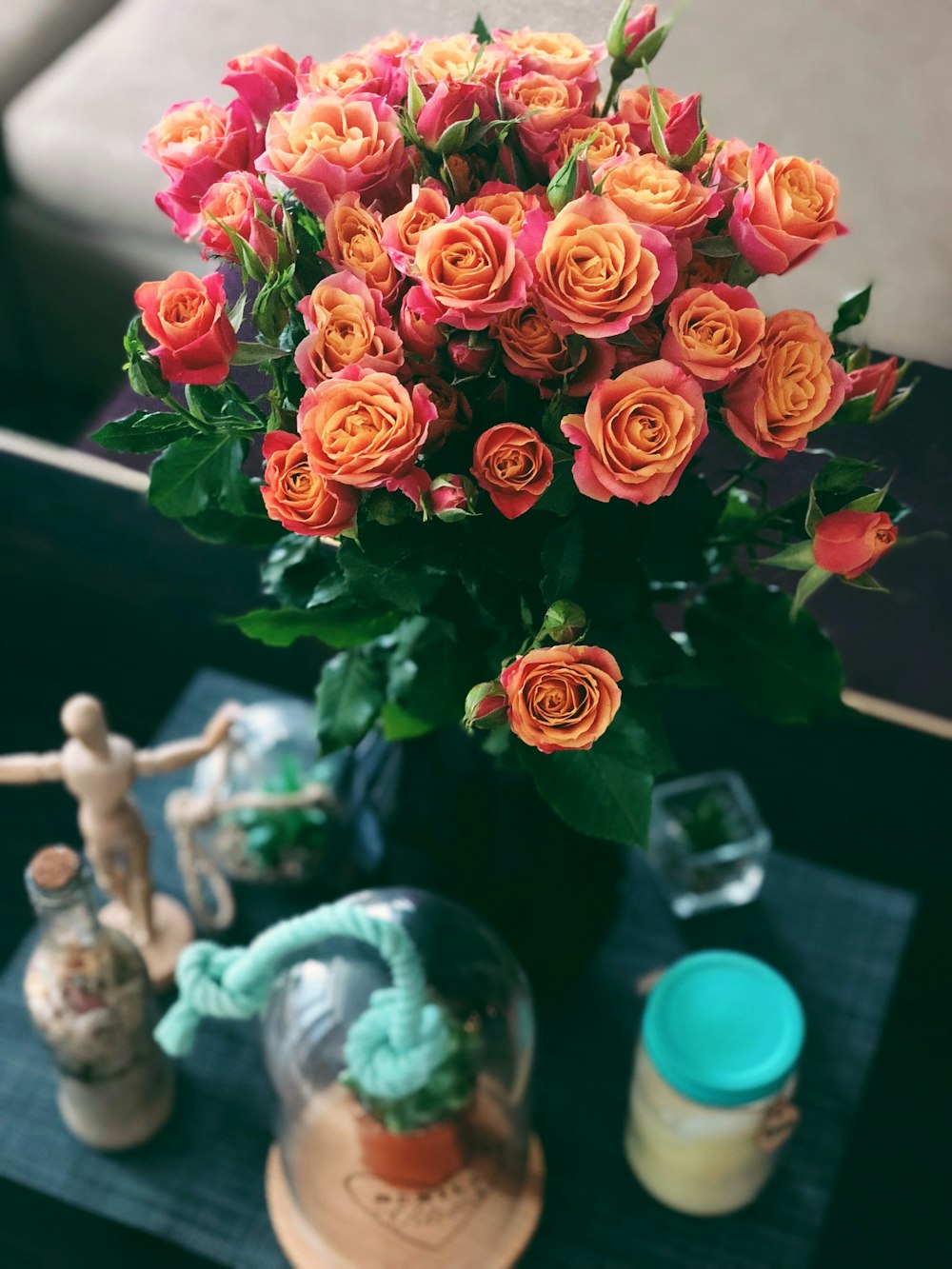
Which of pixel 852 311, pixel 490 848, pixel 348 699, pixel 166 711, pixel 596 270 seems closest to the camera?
pixel 596 270

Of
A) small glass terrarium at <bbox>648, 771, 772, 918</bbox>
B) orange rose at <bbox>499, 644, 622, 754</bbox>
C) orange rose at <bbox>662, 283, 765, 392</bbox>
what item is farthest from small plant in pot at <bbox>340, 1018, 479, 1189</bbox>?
orange rose at <bbox>662, 283, 765, 392</bbox>

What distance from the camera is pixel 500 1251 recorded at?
71 centimetres

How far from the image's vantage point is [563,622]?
1.48ft

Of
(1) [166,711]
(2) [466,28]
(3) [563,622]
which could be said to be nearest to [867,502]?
(3) [563,622]

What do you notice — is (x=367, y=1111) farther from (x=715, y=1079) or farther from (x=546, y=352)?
(x=546, y=352)

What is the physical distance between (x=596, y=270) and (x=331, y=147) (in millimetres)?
107

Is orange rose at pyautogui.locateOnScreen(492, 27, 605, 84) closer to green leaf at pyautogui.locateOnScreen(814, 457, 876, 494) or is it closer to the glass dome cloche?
green leaf at pyautogui.locateOnScreen(814, 457, 876, 494)

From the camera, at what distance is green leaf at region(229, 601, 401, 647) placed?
0.56 metres

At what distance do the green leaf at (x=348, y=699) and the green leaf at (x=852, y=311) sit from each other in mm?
268

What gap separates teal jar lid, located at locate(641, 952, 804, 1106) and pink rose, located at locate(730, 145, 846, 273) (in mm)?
422

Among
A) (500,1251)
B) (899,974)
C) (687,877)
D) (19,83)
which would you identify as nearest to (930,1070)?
(899,974)

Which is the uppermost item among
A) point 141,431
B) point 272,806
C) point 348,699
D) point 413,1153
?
point 141,431

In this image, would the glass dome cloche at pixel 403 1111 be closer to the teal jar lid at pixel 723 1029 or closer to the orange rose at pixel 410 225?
the teal jar lid at pixel 723 1029

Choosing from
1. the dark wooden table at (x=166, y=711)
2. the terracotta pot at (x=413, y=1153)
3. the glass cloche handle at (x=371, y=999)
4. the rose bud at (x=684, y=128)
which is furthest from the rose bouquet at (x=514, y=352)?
the dark wooden table at (x=166, y=711)
